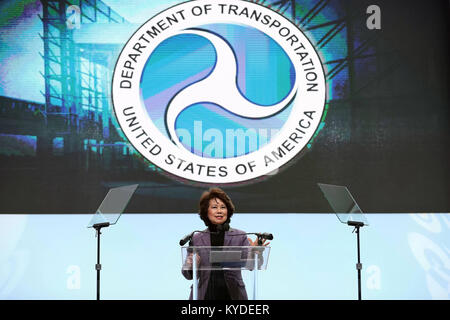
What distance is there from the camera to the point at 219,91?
487cm

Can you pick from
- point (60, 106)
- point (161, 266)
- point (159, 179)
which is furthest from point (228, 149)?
point (60, 106)

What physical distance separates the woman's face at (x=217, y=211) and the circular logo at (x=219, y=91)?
1052 mm

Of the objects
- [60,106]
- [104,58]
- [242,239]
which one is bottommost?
[242,239]

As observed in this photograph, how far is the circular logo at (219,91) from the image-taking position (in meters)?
4.85

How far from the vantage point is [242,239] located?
3650 mm

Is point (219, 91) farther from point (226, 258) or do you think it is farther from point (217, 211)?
point (226, 258)

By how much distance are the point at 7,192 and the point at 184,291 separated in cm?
175

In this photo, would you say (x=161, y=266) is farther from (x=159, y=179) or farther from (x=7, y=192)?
(x=7, y=192)


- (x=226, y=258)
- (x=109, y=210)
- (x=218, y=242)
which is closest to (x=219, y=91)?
(x=109, y=210)

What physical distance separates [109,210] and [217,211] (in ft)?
3.07

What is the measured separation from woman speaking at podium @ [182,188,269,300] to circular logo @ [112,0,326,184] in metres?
1.05

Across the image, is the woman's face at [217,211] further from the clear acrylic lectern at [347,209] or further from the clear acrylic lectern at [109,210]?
the clear acrylic lectern at [347,209]

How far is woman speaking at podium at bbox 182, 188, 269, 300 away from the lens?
3452mm

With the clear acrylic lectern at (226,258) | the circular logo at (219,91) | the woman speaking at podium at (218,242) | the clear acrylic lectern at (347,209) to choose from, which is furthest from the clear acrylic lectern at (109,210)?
the clear acrylic lectern at (347,209)
